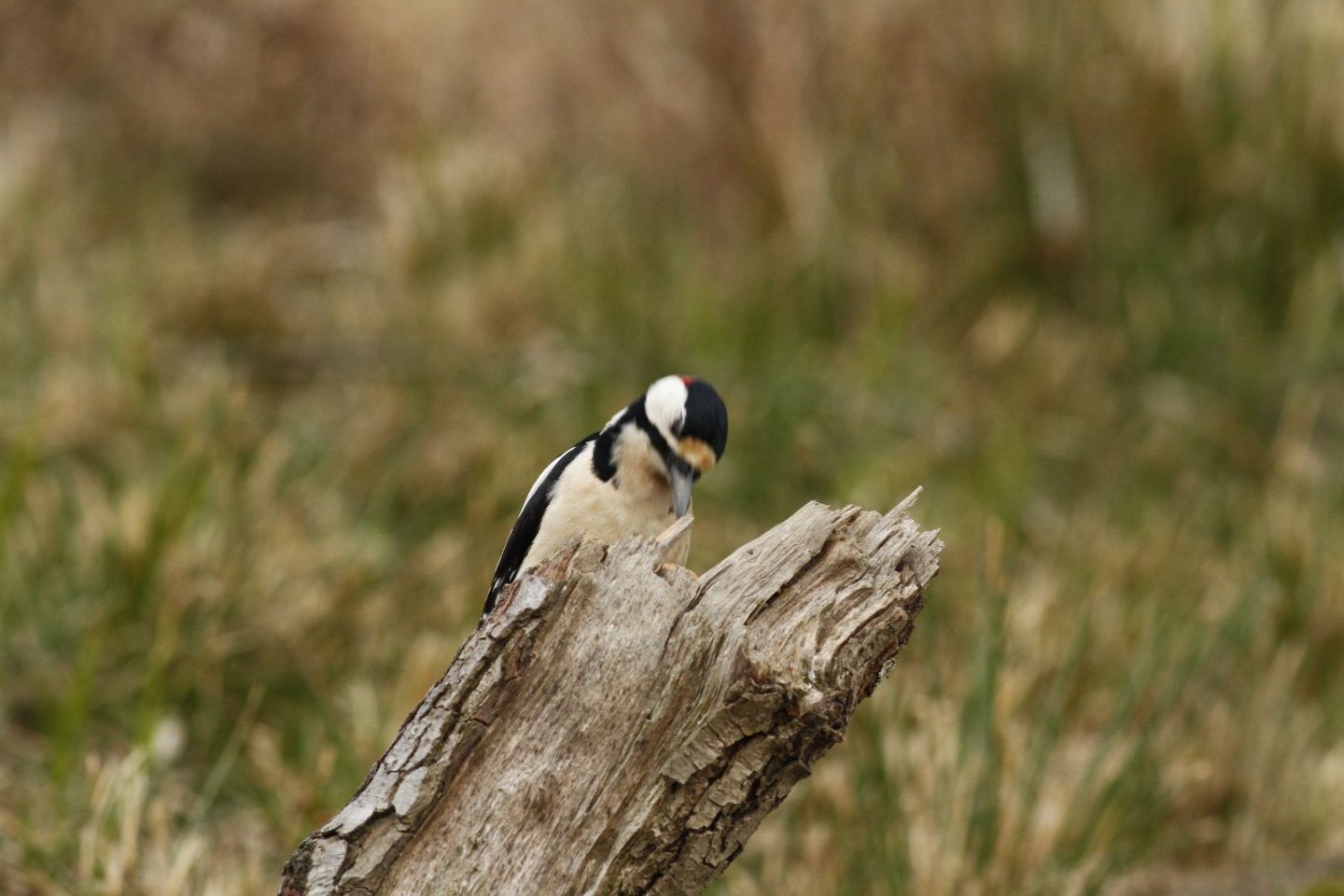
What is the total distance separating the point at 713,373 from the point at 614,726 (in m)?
3.64

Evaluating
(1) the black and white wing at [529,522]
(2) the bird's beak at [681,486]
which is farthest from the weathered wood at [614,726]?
(1) the black and white wing at [529,522]

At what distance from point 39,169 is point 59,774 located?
4.80 m

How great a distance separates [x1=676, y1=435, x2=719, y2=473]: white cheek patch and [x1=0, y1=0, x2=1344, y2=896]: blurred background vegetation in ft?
2.10

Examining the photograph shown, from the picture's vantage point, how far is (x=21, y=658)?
3.66 meters

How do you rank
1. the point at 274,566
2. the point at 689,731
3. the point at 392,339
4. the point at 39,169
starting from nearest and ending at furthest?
1. the point at 689,731
2. the point at 274,566
3. the point at 392,339
4. the point at 39,169

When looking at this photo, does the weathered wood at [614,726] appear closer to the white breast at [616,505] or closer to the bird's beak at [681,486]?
the bird's beak at [681,486]

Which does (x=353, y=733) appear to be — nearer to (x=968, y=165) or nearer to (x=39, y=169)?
(x=968, y=165)

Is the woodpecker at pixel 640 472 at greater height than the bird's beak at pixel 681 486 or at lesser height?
greater

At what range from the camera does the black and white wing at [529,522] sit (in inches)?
114

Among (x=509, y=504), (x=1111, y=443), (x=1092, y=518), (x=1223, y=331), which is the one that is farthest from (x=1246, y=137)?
(x=509, y=504)

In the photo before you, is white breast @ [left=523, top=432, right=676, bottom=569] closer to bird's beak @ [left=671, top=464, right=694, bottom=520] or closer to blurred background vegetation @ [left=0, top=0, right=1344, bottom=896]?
bird's beak @ [left=671, top=464, right=694, bottom=520]

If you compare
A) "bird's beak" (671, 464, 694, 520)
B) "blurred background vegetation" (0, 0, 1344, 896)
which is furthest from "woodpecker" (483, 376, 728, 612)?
"blurred background vegetation" (0, 0, 1344, 896)

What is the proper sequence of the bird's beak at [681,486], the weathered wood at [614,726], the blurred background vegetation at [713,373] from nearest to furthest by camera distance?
the weathered wood at [614,726] < the bird's beak at [681,486] < the blurred background vegetation at [713,373]

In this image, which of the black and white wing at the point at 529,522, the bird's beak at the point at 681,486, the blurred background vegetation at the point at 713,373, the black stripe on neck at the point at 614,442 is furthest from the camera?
the blurred background vegetation at the point at 713,373
